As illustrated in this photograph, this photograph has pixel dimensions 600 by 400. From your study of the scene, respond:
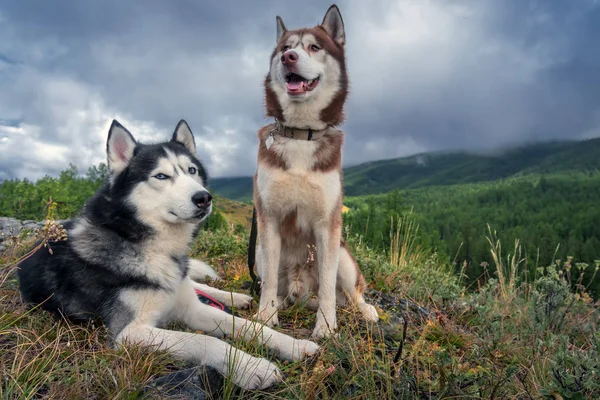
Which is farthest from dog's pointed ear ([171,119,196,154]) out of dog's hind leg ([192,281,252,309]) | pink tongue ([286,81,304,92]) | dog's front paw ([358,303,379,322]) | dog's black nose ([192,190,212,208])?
dog's front paw ([358,303,379,322])

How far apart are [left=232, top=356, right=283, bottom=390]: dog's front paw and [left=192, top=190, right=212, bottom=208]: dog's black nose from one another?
4.24 ft

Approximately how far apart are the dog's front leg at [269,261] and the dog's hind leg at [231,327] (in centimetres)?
47

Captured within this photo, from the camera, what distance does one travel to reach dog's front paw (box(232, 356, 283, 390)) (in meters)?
2.72

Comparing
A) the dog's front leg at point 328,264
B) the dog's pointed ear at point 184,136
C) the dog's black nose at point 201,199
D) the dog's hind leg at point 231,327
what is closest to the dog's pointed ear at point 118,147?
the dog's pointed ear at point 184,136

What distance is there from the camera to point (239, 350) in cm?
290

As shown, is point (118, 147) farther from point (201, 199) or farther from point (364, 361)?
point (364, 361)

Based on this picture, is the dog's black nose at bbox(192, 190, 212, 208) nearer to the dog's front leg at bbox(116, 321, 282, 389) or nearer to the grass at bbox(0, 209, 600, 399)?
the dog's front leg at bbox(116, 321, 282, 389)

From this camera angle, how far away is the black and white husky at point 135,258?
3.37 metres

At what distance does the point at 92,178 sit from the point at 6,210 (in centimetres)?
1991

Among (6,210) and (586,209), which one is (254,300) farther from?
(586,209)

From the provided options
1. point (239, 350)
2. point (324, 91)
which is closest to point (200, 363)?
point (239, 350)

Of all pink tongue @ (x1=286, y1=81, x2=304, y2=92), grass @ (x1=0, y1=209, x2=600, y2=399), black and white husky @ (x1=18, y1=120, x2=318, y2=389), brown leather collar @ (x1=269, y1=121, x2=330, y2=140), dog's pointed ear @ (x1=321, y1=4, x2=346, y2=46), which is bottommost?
grass @ (x1=0, y1=209, x2=600, y2=399)

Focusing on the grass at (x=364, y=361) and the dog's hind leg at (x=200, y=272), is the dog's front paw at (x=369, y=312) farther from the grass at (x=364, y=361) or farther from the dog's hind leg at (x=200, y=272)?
the dog's hind leg at (x=200, y=272)

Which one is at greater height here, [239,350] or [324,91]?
[324,91]
